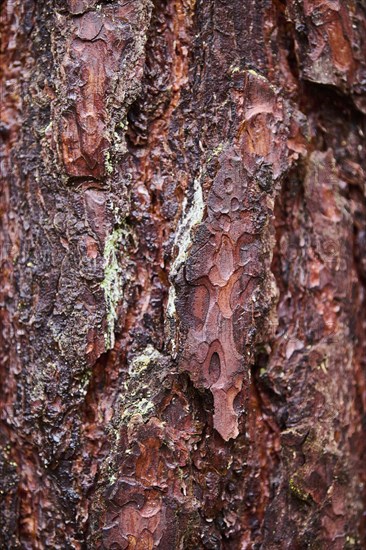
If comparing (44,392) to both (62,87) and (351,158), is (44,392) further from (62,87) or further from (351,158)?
(351,158)

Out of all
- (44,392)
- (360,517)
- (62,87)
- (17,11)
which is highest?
(17,11)

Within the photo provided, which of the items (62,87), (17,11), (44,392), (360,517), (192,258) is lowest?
(360,517)

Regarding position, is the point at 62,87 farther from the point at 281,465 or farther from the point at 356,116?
the point at 281,465

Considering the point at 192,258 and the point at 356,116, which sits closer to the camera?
the point at 192,258

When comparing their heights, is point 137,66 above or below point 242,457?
above

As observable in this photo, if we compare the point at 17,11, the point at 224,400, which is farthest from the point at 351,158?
the point at 17,11

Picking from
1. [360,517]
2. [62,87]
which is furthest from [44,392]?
[360,517]
